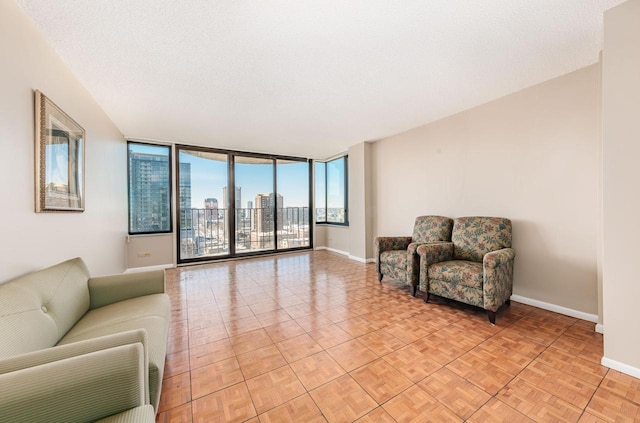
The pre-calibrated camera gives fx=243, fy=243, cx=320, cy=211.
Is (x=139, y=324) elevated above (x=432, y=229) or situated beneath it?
situated beneath

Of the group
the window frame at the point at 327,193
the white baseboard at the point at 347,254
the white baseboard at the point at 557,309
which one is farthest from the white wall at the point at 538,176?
the window frame at the point at 327,193

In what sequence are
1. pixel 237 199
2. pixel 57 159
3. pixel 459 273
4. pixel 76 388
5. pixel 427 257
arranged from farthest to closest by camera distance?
pixel 237 199 → pixel 427 257 → pixel 459 273 → pixel 57 159 → pixel 76 388

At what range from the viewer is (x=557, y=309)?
99.7 inches

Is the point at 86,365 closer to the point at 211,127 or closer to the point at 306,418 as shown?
the point at 306,418

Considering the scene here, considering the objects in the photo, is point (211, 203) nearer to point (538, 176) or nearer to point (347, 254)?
point (347, 254)

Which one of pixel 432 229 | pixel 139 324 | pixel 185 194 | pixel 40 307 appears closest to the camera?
pixel 40 307

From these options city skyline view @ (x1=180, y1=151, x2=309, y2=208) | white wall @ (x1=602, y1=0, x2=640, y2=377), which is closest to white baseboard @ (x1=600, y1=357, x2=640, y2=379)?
white wall @ (x1=602, y1=0, x2=640, y2=377)

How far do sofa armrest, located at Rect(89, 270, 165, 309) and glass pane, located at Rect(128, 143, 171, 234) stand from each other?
3014mm

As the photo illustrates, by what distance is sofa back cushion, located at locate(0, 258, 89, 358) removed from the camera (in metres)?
1.06

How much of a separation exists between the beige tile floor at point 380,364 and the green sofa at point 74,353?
475 mm

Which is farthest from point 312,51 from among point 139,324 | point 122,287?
point 122,287

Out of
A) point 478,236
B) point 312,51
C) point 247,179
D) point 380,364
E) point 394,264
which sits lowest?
point 380,364

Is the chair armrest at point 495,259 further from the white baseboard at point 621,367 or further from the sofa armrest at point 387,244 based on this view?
the sofa armrest at point 387,244

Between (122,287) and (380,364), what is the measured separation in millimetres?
2075
